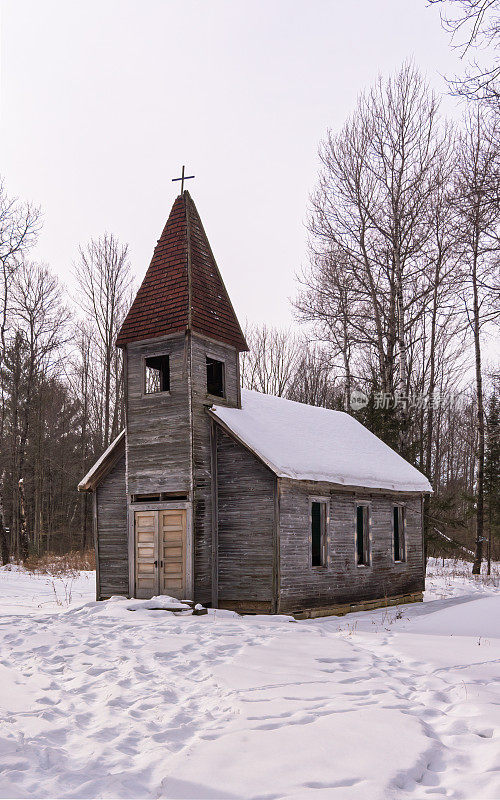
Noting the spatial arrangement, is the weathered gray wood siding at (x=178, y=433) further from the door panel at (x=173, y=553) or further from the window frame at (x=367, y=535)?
the window frame at (x=367, y=535)

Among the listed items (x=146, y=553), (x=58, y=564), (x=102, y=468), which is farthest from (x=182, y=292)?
(x=58, y=564)

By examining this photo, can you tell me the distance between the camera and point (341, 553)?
16891mm

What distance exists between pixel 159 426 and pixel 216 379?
2316 millimetres

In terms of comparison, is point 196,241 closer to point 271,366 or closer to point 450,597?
point 450,597

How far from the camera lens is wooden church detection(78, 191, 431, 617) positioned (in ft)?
48.8

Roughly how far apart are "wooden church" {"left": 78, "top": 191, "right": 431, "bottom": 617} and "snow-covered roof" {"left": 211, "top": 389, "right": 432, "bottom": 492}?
6 cm

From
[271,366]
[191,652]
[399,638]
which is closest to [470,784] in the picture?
[191,652]

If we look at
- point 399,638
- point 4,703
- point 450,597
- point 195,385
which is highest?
point 195,385

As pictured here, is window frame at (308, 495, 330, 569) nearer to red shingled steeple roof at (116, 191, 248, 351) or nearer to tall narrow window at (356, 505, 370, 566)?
tall narrow window at (356, 505, 370, 566)

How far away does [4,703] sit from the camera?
267 inches

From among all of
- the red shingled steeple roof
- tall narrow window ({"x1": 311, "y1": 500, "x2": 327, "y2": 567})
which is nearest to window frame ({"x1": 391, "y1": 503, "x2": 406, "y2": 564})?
tall narrow window ({"x1": 311, "y1": 500, "x2": 327, "y2": 567})

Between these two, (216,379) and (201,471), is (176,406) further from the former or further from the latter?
(216,379)

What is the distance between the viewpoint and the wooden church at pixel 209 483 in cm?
1488

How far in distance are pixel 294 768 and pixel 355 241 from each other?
25.3m
